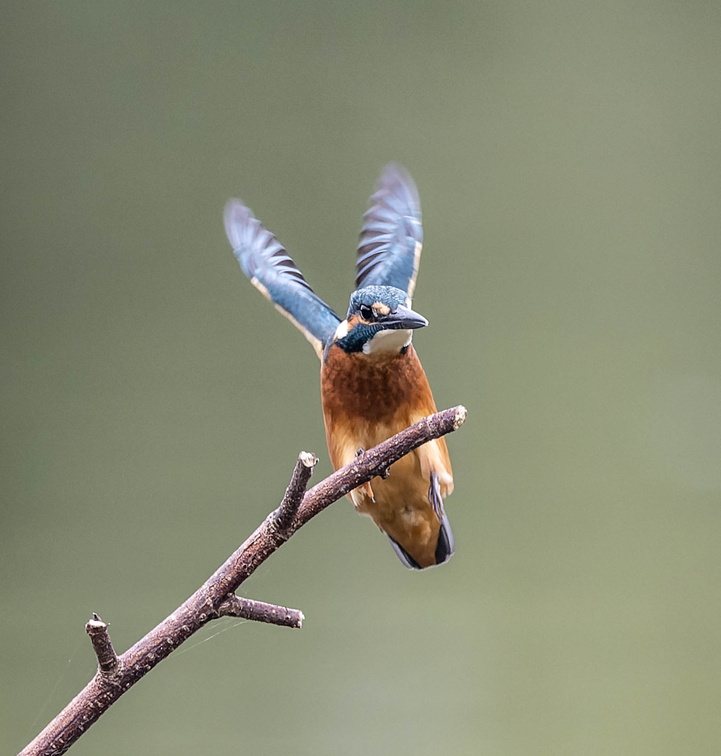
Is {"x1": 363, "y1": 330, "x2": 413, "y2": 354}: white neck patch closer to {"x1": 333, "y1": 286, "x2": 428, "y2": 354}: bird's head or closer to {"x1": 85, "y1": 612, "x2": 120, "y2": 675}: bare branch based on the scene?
{"x1": 333, "y1": 286, "x2": 428, "y2": 354}: bird's head

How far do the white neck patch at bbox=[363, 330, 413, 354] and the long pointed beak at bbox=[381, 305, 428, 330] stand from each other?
4 cm

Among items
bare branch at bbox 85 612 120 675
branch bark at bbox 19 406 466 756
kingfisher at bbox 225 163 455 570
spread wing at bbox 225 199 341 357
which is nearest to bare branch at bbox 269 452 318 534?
branch bark at bbox 19 406 466 756

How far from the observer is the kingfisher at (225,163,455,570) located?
2.85 feet

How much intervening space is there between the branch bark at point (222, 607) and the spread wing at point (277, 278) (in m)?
0.36

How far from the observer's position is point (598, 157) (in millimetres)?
2156

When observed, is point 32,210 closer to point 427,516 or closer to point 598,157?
point 598,157

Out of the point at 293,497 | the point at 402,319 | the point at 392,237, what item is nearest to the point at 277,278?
the point at 392,237

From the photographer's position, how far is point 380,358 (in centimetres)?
88

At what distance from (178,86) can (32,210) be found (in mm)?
431

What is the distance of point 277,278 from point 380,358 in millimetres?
180

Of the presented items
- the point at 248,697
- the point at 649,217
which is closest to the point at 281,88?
the point at 649,217

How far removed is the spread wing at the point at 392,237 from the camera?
0.98 meters

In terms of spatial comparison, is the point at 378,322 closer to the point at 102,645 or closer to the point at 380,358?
the point at 380,358

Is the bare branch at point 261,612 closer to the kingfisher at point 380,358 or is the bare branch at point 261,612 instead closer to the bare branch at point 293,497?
the bare branch at point 293,497
